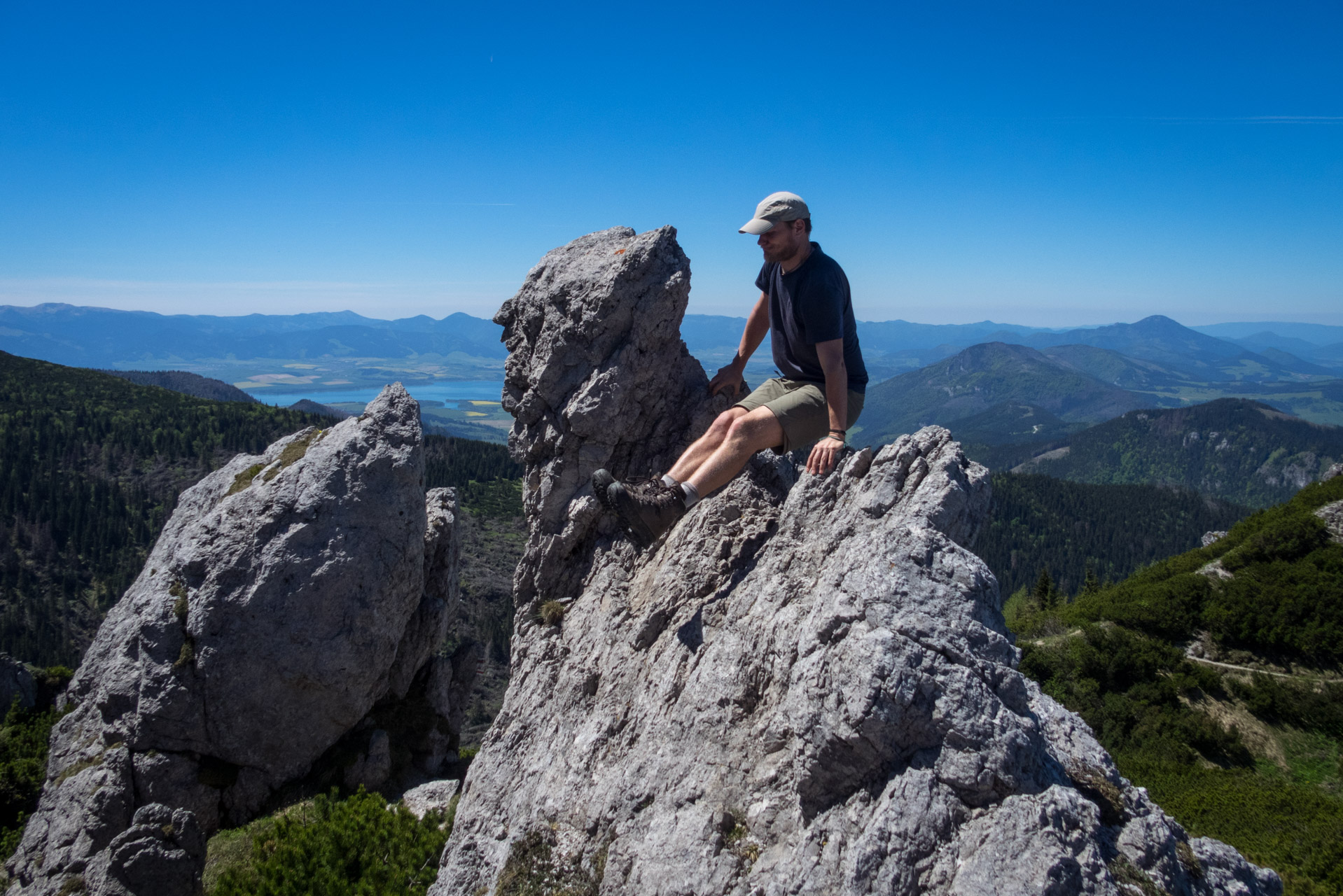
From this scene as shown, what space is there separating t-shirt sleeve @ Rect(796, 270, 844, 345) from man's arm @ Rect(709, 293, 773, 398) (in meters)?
0.35

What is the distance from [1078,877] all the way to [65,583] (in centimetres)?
11733

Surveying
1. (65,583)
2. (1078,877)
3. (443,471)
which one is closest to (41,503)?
(65,583)

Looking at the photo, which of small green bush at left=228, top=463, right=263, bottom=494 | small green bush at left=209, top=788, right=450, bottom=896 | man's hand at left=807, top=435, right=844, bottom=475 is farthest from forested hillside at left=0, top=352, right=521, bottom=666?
man's hand at left=807, top=435, right=844, bottom=475

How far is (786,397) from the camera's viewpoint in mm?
9852

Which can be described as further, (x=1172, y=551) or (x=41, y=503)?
(x=1172, y=551)

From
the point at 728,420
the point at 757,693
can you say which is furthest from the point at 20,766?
the point at 728,420

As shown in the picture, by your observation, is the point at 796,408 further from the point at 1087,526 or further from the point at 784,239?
the point at 1087,526

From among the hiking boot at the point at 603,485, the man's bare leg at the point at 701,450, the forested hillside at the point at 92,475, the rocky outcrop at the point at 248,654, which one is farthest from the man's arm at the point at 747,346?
the forested hillside at the point at 92,475

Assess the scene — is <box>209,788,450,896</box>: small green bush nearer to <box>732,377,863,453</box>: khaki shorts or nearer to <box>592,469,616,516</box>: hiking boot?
<box>592,469,616,516</box>: hiking boot

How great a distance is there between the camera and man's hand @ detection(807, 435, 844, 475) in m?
9.06

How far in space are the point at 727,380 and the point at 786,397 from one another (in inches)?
126

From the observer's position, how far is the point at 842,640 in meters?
6.96

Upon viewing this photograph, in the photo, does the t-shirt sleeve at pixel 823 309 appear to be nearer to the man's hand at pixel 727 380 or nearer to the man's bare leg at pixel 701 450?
the man's bare leg at pixel 701 450

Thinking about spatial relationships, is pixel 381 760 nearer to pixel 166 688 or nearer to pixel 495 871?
pixel 166 688
